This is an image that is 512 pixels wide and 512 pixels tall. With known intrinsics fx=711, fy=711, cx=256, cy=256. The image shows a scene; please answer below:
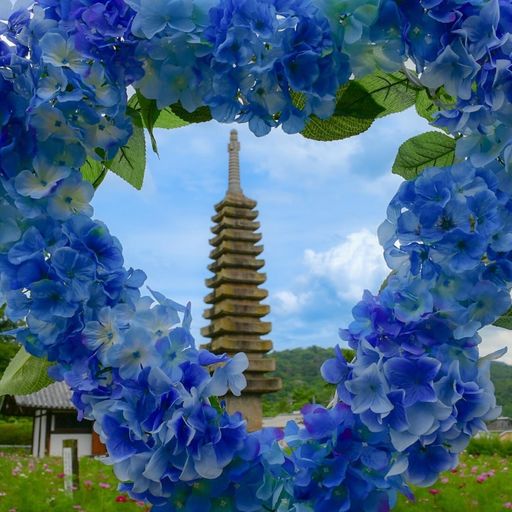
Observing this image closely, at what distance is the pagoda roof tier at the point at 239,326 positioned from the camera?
1018 centimetres

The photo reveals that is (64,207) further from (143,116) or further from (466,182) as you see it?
(466,182)

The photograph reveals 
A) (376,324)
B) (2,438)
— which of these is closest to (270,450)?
(376,324)

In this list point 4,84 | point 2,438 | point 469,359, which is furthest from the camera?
point 2,438

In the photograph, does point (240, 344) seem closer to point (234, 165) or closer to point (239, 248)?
point (239, 248)

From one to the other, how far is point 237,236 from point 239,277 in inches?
32.7

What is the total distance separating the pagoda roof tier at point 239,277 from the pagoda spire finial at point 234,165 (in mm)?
1595

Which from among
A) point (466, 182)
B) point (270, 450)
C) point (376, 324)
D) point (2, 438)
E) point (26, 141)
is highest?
point (2, 438)

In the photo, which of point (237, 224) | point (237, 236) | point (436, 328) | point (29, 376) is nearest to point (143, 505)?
point (29, 376)

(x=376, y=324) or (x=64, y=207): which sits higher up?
(x=64, y=207)

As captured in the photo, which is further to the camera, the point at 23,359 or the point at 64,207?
the point at 23,359

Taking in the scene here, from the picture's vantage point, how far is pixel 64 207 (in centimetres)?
75

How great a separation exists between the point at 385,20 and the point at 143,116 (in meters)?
0.32

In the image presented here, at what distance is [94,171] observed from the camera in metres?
0.96

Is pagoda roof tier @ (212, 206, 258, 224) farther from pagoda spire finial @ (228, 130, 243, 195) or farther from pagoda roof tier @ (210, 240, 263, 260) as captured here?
pagoda roof tier @ (210, 240, 263, 260)
